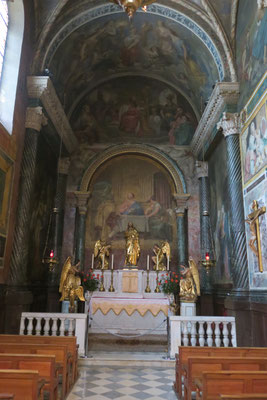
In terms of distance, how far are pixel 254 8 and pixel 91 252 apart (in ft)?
35.3

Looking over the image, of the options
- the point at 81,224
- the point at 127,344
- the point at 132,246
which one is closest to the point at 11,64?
the point at 81,224

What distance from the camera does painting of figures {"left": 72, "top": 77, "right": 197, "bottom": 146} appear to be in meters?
16.3

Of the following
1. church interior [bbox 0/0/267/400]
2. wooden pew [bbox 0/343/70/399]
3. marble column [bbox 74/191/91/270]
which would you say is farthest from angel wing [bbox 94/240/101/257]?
wooden pew [bbox 0/343/70/399]

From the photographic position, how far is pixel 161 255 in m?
14.8

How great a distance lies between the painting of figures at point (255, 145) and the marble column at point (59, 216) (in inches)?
290

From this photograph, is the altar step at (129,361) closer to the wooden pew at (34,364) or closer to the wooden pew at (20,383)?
the wooden pew at (34,364)

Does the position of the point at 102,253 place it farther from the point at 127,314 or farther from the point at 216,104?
the point at 216,104

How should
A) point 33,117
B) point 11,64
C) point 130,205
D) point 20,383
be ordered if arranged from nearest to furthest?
point 20,383, point 11,64, point 33,117, point 130,205

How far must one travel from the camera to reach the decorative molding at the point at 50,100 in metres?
10.8

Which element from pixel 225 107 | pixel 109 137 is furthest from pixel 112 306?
pixel 109 137

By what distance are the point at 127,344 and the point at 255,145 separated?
6.76m

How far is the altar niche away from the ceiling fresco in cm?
352

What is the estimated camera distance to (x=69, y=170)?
15.9m

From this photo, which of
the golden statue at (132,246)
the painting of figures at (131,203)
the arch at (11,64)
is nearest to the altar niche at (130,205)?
the painting of figures at (131,203)
